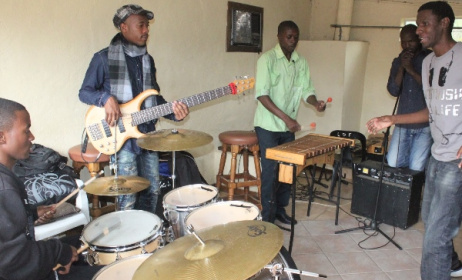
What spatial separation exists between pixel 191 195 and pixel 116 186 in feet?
1.78

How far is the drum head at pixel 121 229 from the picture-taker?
1864mm

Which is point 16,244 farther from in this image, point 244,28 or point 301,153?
point 244,28

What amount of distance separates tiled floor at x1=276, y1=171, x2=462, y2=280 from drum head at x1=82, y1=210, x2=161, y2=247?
4.08 feet

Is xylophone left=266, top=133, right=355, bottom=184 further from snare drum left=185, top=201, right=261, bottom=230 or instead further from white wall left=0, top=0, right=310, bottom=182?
white wall left=0, top=0, right=310, bottom=182

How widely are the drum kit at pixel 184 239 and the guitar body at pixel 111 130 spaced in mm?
182

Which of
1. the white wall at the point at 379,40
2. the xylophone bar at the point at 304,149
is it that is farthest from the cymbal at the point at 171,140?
the white wall at the point at 379,40

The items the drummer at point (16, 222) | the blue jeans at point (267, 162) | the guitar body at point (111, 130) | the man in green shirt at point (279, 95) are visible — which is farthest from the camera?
the blue jeans at point (267, 162)

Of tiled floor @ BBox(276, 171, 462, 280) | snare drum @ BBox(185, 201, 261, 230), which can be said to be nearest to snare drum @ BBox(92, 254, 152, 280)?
snare drum @ BBox(185, 201, 261, 230)

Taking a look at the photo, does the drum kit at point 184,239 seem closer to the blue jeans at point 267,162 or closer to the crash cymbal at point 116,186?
the crash cymbal at point 116,186

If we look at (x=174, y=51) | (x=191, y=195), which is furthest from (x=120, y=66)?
(x=174, y=51)

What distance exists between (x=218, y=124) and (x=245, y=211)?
2411 millimetres

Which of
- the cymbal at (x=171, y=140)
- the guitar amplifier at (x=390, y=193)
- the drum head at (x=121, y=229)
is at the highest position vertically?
the cymbal at (x=171, y=140)

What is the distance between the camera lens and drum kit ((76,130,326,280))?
1258 mm

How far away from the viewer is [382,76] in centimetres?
548
